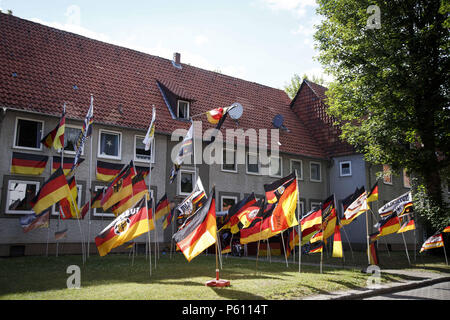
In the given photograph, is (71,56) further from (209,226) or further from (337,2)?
(209,226)

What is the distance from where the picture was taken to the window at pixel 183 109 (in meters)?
23.3

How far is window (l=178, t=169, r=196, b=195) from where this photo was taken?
22078 mm

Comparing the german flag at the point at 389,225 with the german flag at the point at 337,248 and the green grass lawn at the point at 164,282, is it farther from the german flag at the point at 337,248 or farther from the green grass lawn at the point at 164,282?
the german flag at the point at 337,248

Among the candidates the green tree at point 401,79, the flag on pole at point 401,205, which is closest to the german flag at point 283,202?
the flag on pole at point 401,205

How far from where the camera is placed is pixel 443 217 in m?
19.2

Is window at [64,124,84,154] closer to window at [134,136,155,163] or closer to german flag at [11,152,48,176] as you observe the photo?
german flag at [11,152,48,176]

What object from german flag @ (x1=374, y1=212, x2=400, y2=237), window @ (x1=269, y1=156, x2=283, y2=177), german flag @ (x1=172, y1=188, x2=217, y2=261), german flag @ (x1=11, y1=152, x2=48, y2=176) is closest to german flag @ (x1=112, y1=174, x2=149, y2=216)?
german flag @ (x1=172, y1=188, x2=217, y2=261)

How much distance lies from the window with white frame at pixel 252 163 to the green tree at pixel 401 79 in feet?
21.5

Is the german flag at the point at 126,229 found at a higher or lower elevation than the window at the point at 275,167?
lower

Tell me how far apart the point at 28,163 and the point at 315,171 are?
18.7 metres

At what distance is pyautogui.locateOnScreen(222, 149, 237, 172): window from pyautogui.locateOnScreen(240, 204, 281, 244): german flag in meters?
11.9

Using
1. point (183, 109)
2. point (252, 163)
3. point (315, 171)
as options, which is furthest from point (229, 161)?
point (315, 171)

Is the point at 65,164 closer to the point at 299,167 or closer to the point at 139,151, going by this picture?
the point at 139,151

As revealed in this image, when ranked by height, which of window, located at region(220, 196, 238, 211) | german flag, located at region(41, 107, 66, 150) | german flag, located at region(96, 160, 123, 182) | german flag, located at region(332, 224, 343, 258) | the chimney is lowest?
german flag, located at region(332, 224, 343, 258)
